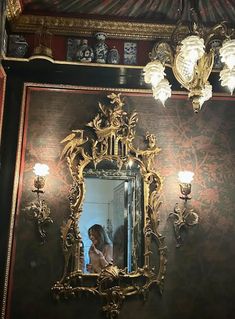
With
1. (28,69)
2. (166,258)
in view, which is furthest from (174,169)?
(28,69)

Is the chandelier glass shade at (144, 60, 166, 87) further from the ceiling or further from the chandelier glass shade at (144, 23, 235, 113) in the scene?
the ceiling

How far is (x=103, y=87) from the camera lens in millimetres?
4777

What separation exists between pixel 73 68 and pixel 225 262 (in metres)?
2.76

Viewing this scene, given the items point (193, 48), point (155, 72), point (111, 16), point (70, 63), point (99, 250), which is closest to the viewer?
point (193, 48)

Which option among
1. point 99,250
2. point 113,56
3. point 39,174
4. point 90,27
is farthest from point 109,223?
point 90,27

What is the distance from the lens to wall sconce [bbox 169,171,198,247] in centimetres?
441

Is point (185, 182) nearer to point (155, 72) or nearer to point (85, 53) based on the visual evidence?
point (155, 72)

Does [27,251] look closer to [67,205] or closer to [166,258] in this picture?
[67,205]

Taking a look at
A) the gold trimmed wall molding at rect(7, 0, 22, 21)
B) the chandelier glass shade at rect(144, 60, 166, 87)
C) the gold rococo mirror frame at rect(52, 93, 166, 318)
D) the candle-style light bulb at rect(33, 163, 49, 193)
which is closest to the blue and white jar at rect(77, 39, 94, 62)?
the gold rococo mirror frame at rect(52, 93, 166, 318)

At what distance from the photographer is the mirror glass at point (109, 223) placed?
Answer: 4.27 meters

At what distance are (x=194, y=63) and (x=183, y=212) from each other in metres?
1.96

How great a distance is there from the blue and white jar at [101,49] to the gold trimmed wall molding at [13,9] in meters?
0.95

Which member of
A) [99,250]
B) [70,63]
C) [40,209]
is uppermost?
[70,63]

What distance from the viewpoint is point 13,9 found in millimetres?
4621
